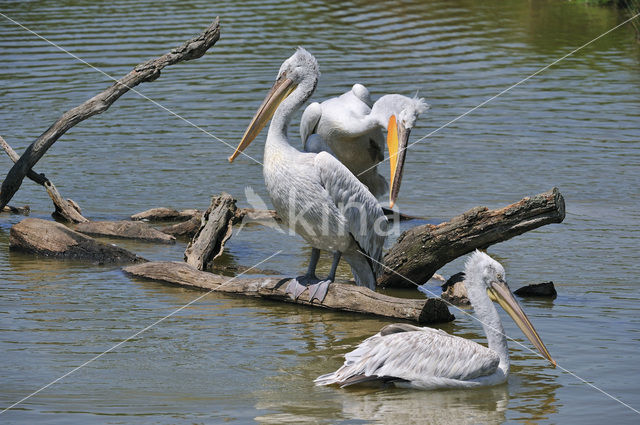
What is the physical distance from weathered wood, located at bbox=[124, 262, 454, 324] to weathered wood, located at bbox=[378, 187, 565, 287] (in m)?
0.55

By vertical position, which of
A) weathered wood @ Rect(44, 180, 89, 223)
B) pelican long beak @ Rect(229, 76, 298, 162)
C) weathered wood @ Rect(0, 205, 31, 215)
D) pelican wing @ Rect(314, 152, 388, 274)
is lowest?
weathered wood @ Rect(0, 205, 31, 215)

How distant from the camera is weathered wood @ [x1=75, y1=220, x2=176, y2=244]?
7867 mm

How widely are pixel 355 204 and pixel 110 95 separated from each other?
251 cm

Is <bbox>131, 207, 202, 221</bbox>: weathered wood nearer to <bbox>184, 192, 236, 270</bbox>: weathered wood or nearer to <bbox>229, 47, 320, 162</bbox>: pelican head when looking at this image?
<bbox>184, 192, 236, 270</bbox>: weathered wood

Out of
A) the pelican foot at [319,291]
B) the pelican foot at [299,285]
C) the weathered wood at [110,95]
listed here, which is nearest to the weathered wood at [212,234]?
the pelican foot at [299,285]

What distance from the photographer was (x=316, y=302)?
621 centimetres

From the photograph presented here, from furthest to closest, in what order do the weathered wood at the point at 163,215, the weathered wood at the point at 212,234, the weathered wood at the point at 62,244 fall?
the weathered wood at the point at 163,215 < the weathered wood at the point at 62,244 < the weathered wood at the point at 212,234


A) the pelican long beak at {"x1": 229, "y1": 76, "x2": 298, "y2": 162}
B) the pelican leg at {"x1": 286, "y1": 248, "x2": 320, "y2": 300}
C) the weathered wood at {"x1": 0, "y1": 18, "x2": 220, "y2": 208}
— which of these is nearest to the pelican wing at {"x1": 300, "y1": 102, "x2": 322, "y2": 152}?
the weathered wood at {"x1": 0, "y1": 18, "x2": 220, "y2": 208}

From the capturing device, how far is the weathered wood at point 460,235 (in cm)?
607

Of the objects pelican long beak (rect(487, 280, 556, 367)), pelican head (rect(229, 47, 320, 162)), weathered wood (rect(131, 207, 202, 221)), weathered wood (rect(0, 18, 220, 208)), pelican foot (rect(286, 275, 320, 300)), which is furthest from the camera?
weathered wood (rect(131, 207, 202, 221))

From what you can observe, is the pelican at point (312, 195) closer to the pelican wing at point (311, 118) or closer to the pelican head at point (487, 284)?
the pelican head at point (487, 284)

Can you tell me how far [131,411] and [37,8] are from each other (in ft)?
57.5

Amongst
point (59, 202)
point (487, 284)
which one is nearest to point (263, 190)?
point (59, 202)

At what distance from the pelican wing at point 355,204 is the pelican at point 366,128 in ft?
3.05
